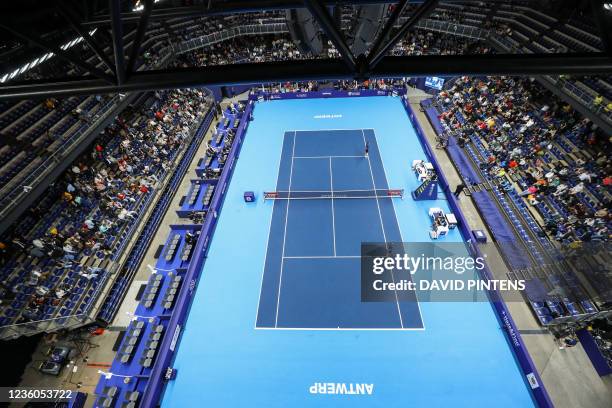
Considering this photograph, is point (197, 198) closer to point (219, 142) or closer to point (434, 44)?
point (219, 142)

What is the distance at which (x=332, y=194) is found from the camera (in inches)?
627

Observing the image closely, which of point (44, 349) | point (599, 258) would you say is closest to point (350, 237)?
point (599, 258)

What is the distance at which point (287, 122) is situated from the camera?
2236 cm

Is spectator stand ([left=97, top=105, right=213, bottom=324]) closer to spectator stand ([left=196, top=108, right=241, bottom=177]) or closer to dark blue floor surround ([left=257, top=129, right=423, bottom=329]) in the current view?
spectator stand ([left=196, top=108, right=241, bottom=177])

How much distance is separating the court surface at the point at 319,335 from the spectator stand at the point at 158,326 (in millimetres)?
528

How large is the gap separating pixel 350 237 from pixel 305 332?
4.89 m

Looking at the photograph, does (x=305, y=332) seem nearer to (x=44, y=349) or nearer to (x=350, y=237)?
(x=350, y=237)

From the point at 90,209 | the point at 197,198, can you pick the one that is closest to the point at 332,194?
the point at 197,198

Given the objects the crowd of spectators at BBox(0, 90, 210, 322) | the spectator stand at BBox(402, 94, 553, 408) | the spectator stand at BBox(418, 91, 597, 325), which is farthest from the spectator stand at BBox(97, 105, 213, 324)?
the spectator stand at BBox(418, 91, 597, 325)

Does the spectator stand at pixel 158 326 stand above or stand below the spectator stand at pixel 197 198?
below

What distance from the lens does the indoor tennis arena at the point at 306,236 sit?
8.01 m

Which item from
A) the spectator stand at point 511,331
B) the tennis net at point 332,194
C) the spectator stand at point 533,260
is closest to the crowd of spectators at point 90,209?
the tennis net at point 332,194

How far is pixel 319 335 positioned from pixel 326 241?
4369mm

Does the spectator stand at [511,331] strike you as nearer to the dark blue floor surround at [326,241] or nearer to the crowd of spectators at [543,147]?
the dark blue floor surround at [326,241]
